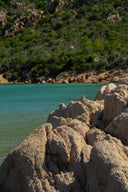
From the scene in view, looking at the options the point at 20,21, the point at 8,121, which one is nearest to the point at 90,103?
the point at 8,121

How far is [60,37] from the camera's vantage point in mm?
77562

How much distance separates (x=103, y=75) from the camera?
52062 mm

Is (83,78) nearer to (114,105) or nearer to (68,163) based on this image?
(114,105)

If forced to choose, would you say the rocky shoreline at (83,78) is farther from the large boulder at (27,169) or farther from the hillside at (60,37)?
the large boulder at (27,169)

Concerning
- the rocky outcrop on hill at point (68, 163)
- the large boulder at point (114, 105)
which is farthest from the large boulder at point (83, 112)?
the rocky outcrop on hill at point (68, 163)

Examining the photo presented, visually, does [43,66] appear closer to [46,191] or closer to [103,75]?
[103,75]

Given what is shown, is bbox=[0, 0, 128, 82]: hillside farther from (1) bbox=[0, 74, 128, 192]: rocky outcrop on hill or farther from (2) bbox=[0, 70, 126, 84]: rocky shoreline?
(1) bbox=[0, 74, 128, 192]: rocky outcrop on hill

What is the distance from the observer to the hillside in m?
59.4

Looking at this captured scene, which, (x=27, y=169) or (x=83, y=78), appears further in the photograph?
(x=83, y=78)

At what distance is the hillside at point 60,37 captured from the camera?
59406 millimetres

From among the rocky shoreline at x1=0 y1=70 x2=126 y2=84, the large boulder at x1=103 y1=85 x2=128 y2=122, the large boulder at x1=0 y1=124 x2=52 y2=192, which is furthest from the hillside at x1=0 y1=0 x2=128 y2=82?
the large boulder at x1=0 y1=124 x2=52 y2=192

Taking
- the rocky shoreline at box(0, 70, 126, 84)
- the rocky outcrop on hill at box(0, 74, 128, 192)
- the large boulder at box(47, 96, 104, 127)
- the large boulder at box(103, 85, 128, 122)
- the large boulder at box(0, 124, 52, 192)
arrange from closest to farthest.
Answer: the rocky outcrop on hill at box(0, 74, 128, 192)
the large boulder at box(0, 124, 52, 192)
the large boulder at box(103, 85, 128, 122)
the large boulder at box(47, 96, 104, 127)
the rocky shoreline at box(0, 70, 126, 84)

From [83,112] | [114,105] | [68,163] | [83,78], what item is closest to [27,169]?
[68,163]

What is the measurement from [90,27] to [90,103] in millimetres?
71508
